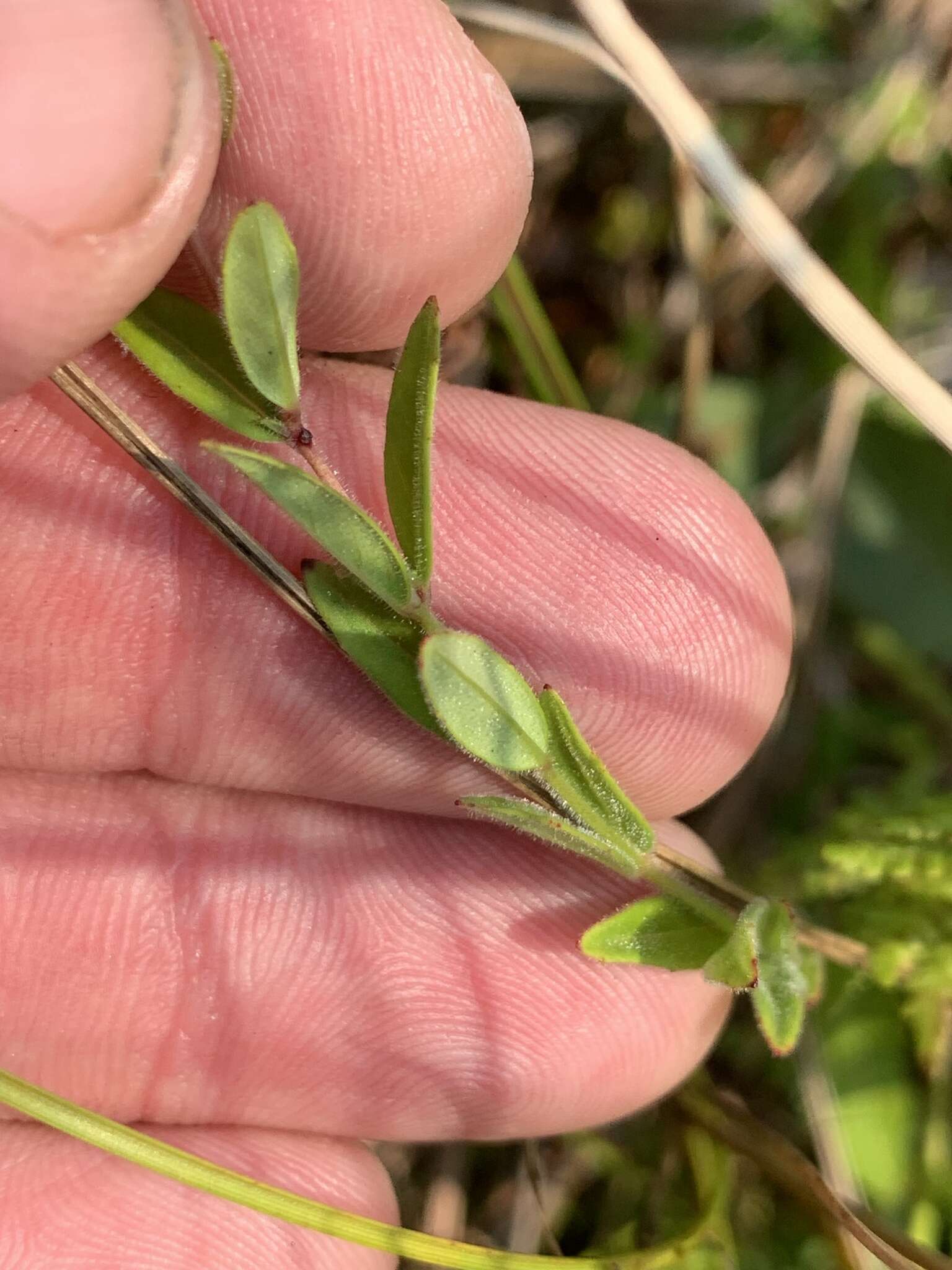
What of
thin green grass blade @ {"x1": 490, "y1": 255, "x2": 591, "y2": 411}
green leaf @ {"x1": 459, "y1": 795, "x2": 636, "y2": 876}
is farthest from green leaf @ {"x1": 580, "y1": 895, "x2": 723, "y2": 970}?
thin green grass blade @ {"x1": 490, "y1": 255, "x2": 591, "y2": 411}

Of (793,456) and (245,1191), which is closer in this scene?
(245,1191)

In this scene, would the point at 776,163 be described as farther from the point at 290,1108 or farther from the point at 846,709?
the point at 290,1108

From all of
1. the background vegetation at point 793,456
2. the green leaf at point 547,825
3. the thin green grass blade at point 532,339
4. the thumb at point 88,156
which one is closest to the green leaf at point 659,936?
the green leaf at point 547,825

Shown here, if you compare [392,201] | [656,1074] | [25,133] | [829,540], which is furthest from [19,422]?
[829,540]

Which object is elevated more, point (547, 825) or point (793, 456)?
point (547, 825)

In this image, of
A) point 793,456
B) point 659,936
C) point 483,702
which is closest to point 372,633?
point 483,702

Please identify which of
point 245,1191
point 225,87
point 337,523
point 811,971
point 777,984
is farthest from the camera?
point 811,971

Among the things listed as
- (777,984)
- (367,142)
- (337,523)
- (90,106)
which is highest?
(90,106)

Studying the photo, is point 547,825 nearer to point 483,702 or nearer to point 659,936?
point 483,702
